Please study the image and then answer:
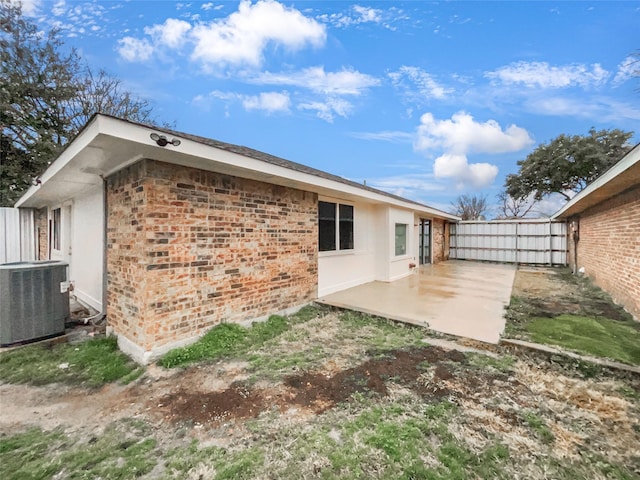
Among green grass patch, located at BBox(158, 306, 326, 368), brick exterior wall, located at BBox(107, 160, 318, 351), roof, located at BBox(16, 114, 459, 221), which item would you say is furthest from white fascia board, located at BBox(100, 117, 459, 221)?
green grass patch, located at BBox(158, 306, 326, 368)

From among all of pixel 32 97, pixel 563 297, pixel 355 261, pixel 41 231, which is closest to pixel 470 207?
pixel 563 297

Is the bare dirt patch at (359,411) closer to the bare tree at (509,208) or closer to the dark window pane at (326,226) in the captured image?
the dark window pane at (326,226)

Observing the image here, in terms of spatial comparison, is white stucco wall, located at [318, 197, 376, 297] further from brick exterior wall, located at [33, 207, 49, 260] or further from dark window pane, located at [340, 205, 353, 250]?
brick exterior wall, located at [33, 207, 49, 260]

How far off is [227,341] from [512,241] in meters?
15.2

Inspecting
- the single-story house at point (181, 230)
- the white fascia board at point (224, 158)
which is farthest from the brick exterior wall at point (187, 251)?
the white fascia board at point (224, 158)

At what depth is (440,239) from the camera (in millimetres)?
15188

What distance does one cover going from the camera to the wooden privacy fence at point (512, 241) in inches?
517

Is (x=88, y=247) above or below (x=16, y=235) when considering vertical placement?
below

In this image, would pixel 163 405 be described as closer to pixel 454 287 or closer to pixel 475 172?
pixel 454 287

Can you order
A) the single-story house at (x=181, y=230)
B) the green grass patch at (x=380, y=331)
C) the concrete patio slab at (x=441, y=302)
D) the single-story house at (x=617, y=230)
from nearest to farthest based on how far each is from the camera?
the single-story house at (x=181, y=230) → the green grass patch at (x=380, y=331) → the concrete patio slab at (x=441, y=302) → the single-story house at (x=617, y=230)

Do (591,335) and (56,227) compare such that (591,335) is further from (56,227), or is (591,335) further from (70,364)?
(56,227)

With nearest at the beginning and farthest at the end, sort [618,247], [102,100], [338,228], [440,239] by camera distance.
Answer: [618,247] < [338,228] < [440,239] < [102,100]

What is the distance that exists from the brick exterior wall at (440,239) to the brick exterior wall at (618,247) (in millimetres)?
5992

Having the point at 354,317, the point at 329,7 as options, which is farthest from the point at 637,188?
the point at 329,7
